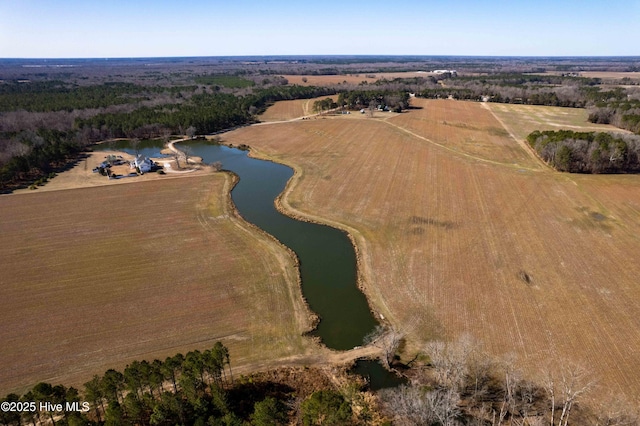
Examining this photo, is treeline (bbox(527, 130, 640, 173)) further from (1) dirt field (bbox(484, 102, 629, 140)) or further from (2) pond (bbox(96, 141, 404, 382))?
(2) pond (bbox(96, 141, 404, 382))

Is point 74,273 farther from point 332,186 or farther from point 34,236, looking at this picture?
point 332,186

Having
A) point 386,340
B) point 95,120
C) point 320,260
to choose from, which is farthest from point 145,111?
point 386,340

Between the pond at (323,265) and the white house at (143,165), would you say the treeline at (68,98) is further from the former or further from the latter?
the pond at (323,265)

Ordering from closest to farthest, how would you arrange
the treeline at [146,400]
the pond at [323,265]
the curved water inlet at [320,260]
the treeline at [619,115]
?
the treeline at [146,400] < the pond at [323,265] < the curved water inlet at [320,260] < the treeline at [619,115]

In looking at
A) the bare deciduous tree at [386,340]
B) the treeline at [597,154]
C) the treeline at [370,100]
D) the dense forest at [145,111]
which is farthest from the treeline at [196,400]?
the treeline at [370,100]

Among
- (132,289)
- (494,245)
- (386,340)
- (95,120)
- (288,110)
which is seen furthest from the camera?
(288,110)

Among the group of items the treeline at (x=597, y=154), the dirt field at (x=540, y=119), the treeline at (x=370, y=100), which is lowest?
the treeline at (x=597, y=154)

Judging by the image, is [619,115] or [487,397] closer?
[487,397]

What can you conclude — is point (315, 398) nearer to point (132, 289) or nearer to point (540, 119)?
point (132, 289)

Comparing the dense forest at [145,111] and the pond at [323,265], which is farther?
the dense forest at [145,111]
